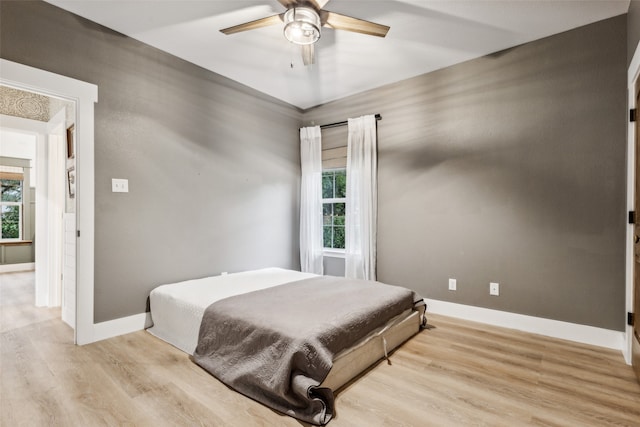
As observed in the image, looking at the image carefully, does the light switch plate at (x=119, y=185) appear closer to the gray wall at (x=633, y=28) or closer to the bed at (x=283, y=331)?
the bed at (x=283, y=331)

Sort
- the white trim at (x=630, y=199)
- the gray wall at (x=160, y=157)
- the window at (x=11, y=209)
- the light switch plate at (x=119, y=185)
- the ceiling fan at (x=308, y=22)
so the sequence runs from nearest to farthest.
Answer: the ceiling fan at (x=308, y=22) → the white trim at (x=630, y=199) → the gray wall at (x=160, y=157) → the light switch plate at (x=119, y=185) → the window at (x=11, y=209)

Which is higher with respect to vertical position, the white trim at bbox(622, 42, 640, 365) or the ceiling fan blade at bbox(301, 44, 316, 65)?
the ceiling fan blade at bbox(301, 44, 316, 65)

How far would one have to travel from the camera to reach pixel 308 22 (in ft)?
6.56

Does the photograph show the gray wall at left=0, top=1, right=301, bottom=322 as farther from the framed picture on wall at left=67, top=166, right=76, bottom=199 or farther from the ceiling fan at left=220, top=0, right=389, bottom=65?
the ceiling fan at left=220, top=0, right=389, bottom=65

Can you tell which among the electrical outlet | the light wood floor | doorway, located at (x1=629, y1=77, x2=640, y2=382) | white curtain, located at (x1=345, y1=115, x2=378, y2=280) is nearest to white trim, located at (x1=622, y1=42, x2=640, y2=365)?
doorway, located at (x1=629, y1=77, x2=640, y2=382)

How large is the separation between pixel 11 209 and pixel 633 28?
9.64m

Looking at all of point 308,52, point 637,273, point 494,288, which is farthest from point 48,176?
point 637,273

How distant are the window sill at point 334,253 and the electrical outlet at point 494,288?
180cm

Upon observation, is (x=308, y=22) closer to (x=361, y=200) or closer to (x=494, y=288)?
(x=361, y=200)

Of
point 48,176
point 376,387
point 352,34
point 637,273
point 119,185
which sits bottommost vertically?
point 376,387

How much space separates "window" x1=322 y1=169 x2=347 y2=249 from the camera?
430cm

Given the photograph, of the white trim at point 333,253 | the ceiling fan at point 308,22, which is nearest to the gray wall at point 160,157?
the white trim at point 333,253

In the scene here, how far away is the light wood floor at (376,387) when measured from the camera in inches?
61.8

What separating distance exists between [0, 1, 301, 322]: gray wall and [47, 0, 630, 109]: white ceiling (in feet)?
0.71
